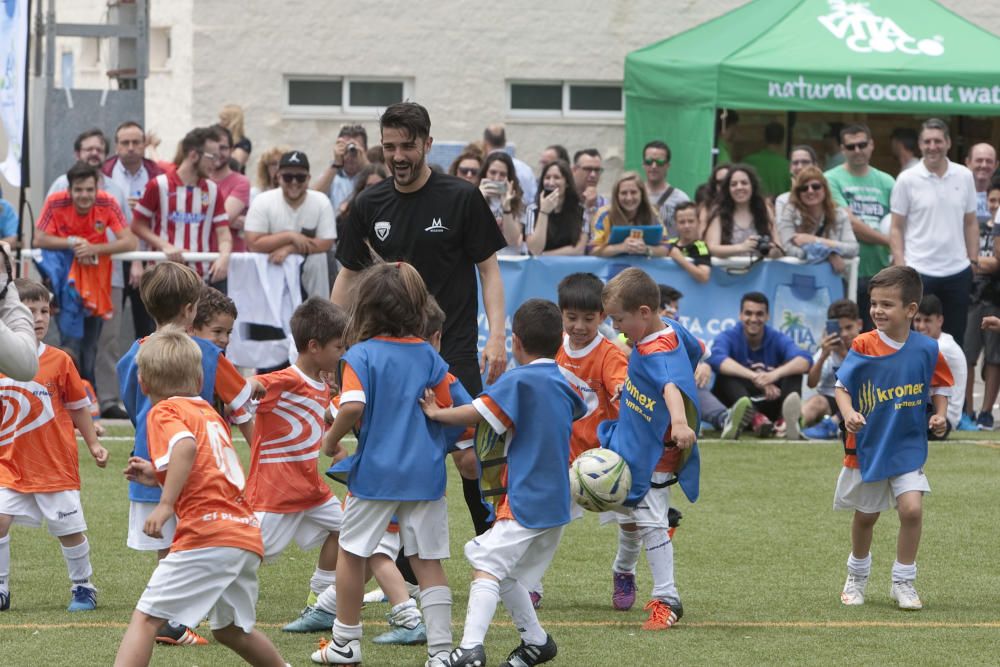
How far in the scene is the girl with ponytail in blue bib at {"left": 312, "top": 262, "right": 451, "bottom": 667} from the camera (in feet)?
18.6

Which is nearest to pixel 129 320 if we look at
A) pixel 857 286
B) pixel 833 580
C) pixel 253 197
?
pixel 253 197

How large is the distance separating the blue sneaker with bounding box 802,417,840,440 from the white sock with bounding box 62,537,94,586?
22.0 feet

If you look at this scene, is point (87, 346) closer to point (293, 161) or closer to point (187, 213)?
point (187, 213)

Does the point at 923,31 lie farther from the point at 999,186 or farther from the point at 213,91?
the point at 213,91

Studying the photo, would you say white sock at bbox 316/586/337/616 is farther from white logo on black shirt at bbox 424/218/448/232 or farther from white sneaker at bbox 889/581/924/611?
white sneaker at bbox 889/581/924/611

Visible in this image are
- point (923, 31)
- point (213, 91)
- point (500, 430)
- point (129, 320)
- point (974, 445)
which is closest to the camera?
point (500, 430)

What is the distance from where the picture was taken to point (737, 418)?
1196cm

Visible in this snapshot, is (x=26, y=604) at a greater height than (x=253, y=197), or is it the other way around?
(x=253, y=197)

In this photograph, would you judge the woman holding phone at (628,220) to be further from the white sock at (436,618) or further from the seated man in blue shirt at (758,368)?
the white sock at (436,618)

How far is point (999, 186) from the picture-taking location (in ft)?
44.8

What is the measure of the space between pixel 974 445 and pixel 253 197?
6.05 meters

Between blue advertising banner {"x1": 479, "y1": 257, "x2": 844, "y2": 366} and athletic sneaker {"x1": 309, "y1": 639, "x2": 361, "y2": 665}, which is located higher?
blue advertising banner {"x1": 479, "y1": 257, "x2": 844, "y2": 366}

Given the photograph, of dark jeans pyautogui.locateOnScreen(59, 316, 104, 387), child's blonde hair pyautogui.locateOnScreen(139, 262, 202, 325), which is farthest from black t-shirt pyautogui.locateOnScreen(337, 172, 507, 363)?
dark jeans pyautogui.locateOnScreen(59, 316, 104, 387)

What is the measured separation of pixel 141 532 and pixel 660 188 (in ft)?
27.6
